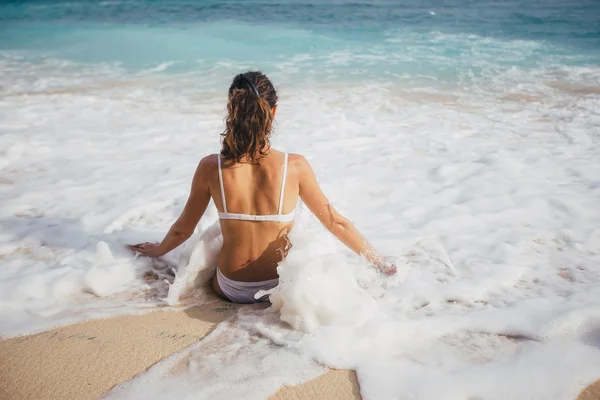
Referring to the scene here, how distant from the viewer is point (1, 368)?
2.39 meters

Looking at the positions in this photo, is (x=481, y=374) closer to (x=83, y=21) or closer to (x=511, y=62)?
(x=511, y=62)

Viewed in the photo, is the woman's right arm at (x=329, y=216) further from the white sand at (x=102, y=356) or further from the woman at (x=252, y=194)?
the white sand at (x=102, y=356)

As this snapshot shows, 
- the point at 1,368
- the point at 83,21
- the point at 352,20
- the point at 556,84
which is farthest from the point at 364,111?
the point at 83,21

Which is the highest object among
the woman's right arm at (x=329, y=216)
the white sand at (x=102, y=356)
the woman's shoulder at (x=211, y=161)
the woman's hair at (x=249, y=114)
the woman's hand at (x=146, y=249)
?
the woman's hair at (x=249, y=114)

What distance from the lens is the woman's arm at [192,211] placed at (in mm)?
2744

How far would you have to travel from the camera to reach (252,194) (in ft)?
8.84

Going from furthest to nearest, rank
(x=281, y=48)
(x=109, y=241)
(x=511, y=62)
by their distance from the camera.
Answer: (x=281, y=48) < (x=511, y=62) < (x=109, y=241)

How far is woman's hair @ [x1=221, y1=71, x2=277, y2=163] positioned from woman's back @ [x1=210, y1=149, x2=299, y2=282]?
10 centimetres

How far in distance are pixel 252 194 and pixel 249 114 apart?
45cm

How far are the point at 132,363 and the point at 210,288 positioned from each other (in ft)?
2.86

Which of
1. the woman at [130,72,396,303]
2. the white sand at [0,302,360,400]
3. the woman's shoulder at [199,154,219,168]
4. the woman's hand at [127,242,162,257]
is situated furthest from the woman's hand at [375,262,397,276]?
the woman's hand at [127,242,162,257]

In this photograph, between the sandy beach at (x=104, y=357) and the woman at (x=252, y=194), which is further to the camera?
the woman at (x=252, y=194)

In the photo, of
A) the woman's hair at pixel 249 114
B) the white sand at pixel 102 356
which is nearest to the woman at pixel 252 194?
the woman's hair at pixel 249 114

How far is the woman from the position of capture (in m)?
2.56
